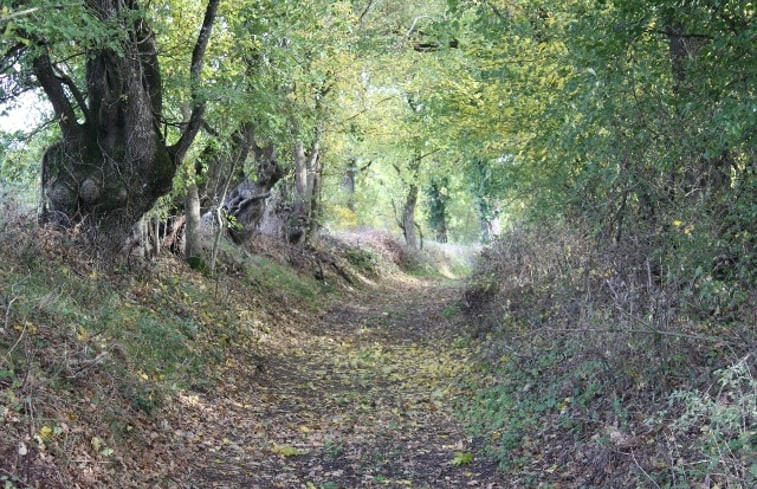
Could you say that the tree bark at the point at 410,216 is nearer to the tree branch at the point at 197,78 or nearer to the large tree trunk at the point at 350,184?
the large tree trunk at the point at 350,184

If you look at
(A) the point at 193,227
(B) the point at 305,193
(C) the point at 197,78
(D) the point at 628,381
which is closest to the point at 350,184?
(B) the point at 305,193

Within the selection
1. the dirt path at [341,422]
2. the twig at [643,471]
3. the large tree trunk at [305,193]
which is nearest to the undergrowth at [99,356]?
the dirt path at [341,422]

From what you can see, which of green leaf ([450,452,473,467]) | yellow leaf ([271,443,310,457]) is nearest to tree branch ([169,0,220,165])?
yellow leaf ([271,443,310,457])

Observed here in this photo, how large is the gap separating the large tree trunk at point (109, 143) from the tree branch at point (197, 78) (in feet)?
0.05

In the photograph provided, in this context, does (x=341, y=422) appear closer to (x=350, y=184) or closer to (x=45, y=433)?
(x=45, y=433)

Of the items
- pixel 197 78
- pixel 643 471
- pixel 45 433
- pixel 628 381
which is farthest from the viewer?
pixel 197 78

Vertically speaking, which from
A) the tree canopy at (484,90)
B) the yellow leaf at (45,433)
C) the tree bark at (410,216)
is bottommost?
the yellow leaf at (45,433)

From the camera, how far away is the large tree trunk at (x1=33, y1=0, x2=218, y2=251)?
10.1 metres

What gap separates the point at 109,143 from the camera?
34.3 feet

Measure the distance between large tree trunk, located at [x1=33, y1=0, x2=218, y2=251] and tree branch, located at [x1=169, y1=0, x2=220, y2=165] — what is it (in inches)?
0.6

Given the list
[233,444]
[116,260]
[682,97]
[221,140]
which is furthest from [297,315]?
[682,97]

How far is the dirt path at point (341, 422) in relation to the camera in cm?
687

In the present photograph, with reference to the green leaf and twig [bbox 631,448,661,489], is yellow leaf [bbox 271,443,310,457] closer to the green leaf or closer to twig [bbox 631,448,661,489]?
the green leaf

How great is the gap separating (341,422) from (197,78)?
222 inches
